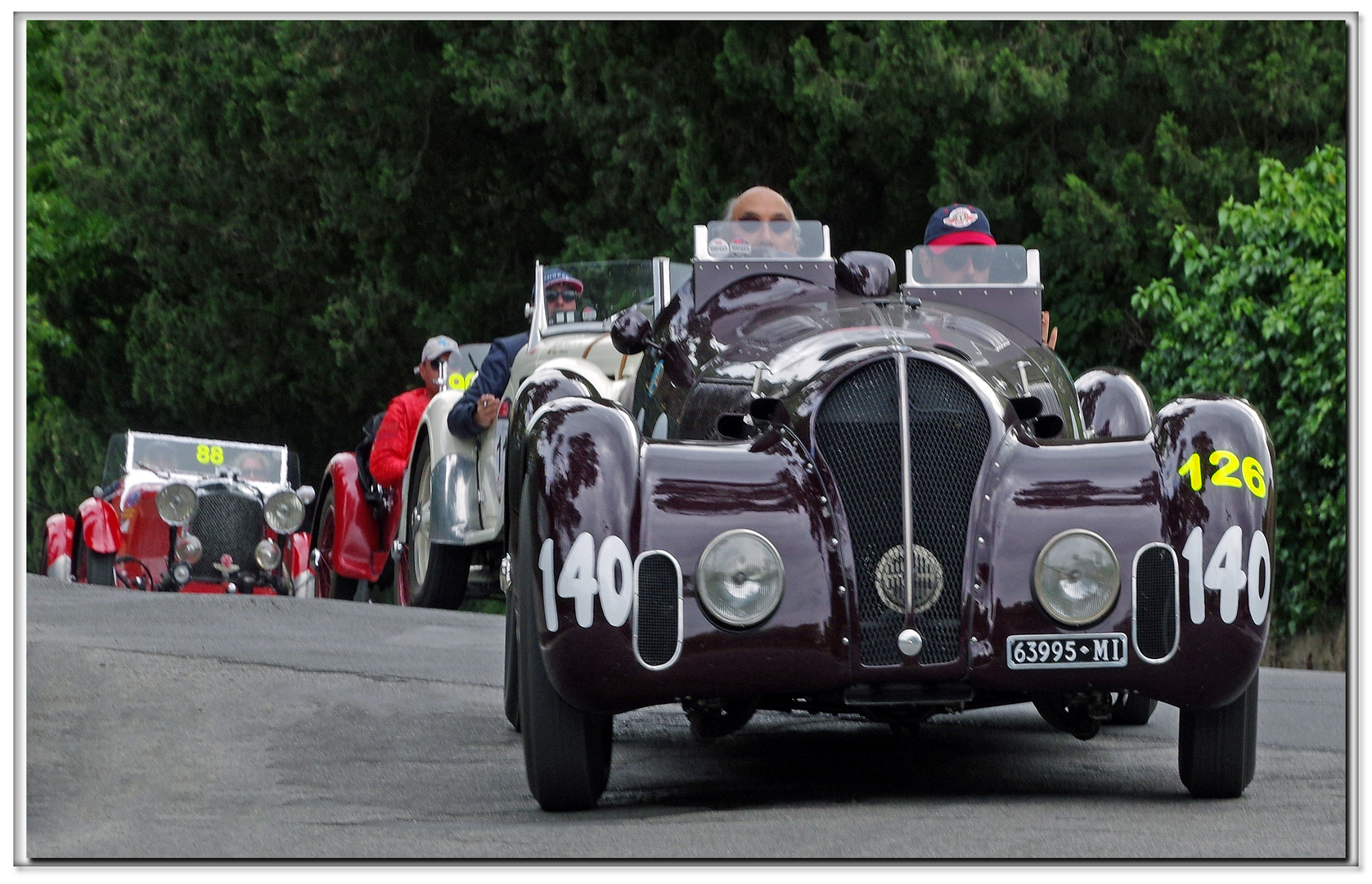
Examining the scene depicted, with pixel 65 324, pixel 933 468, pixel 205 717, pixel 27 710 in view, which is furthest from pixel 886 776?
pixel 65 324

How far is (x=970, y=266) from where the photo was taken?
6.95 meters

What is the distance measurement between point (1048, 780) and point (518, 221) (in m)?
15.6

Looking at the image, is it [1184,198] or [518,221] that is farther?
[518,221]

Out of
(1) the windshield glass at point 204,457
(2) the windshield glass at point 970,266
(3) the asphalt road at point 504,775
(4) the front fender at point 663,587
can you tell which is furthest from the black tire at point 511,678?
(1) the windshield glass at point 204,457

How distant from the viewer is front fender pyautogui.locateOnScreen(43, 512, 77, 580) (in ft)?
57.5

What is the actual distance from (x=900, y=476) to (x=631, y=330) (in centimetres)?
175

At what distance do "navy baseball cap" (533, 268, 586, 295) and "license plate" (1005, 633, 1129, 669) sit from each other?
5.98 metres

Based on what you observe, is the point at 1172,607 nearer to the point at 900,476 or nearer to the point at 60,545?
the point at 900,476

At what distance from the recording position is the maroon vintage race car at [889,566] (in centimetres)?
505

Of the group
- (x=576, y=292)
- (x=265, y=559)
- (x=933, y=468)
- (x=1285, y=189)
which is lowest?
(x=265, y=559)

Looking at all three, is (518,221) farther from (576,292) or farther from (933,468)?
(933,468)

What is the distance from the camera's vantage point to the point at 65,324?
83.6ft

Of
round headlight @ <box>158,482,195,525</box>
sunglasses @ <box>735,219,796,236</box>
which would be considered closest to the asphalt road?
sunglasses @ <box>735,219,796,236</box>

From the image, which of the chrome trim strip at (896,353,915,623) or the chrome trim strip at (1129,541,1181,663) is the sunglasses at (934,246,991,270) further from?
the chrome trim strip at (1129,541,1181,663)
